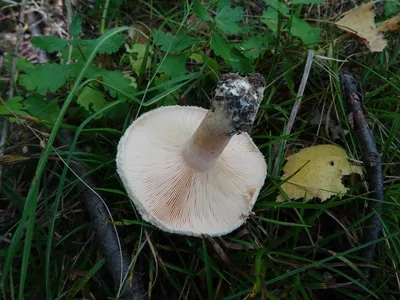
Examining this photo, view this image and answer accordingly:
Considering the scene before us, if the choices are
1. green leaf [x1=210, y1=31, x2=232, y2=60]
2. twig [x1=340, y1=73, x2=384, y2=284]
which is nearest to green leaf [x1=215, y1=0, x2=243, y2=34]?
green leaf [x1=210, y1=31, x2=232, y2=60]

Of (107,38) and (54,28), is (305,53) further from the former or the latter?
(54,28)

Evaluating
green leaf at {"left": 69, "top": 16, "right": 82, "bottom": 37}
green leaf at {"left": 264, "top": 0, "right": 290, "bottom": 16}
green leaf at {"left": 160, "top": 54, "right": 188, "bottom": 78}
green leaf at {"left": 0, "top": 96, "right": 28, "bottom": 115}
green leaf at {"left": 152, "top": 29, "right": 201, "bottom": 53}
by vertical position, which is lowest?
green leaf at {"left": 0, "top": 96, "right": 28, "bottom": 115}

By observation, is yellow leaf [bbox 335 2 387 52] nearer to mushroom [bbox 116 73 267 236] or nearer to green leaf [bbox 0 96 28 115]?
mushroom [bbox 116 73 267 236]

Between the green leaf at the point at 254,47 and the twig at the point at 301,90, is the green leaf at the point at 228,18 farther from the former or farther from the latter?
the twig at the point at 301,90

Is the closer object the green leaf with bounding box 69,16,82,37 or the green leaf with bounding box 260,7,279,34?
the green leaf with bounding box 69,16,82,37

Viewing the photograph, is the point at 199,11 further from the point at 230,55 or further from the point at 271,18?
the point at 271,18

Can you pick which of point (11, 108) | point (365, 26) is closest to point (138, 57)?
point (11, 108)
